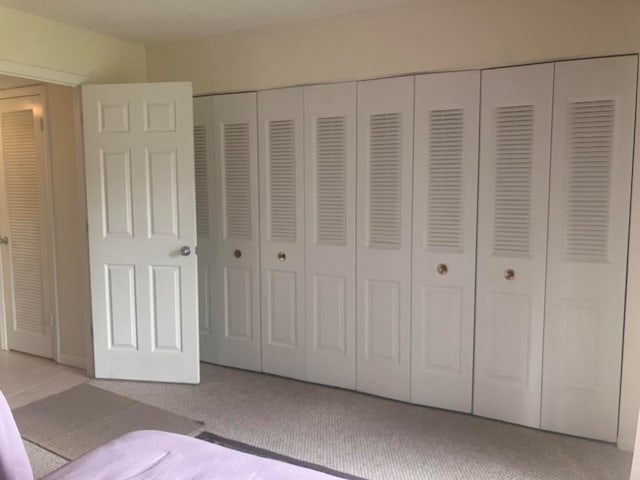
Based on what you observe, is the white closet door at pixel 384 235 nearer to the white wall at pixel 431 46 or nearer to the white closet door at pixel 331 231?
the white closet door at pixel 331 231

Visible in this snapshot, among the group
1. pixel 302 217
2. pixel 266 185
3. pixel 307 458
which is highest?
pixel 266 185

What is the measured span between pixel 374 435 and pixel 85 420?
1.64 m

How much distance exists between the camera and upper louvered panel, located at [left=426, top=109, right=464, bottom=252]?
2789 mm

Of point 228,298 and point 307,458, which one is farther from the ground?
point 228,298

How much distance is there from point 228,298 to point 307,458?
4.77 feet

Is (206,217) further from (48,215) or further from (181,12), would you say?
(181,12)

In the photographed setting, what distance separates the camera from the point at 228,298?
3.59 metres

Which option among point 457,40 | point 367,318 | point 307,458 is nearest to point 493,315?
point 367,318

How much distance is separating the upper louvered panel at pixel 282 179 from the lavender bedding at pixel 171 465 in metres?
1.88

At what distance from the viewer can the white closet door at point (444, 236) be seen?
2.77 meters

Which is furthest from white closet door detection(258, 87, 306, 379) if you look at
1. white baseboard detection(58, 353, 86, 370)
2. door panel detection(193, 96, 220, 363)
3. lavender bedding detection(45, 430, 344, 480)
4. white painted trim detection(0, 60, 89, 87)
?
lavender bedding detection(45, 430, 344, 480)

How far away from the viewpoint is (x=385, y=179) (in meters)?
2.99

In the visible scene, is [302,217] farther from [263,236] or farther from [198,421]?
[198,421]

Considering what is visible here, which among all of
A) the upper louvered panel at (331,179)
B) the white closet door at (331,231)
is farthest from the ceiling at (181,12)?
the upper louvered panel at (331,179)
